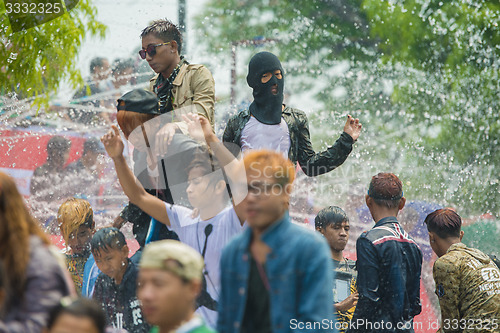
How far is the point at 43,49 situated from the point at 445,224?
4.58m

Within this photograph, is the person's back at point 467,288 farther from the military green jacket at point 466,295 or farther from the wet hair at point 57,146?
the wet hair at point 57,146

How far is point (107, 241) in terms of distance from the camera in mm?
4789

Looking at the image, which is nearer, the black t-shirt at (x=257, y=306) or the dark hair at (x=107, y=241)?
the black t-shirt at (x=257, y=306)

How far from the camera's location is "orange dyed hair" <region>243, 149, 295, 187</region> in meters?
2.99

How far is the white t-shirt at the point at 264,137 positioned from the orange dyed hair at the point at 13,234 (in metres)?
2.33

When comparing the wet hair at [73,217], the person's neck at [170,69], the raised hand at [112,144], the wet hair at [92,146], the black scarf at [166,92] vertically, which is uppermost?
the person's neck at [170,69]

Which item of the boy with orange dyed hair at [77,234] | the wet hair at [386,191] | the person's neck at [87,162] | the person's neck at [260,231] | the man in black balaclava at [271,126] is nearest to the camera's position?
the person's neck at [260,231]

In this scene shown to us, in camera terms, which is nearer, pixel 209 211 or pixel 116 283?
pixel 209 211

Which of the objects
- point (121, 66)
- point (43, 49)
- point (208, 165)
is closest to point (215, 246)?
point (208, 165)

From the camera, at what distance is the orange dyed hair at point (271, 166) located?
299 centimetres

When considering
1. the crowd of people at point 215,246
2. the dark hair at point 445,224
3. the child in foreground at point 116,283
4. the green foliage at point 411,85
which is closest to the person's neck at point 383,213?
the crowd of people at point 215,246

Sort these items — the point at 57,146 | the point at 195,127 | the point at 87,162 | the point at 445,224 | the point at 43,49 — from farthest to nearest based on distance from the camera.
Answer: the point at 87,162, the point at 57,146, the point at 43,49, the point at 445,224, the point at 195,127

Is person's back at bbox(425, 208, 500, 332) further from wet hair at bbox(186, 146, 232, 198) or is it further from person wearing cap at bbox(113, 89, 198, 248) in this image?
person wearing cap at bbox(113, 89, 198, 248)

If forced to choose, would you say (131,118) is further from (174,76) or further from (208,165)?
(174,76)
